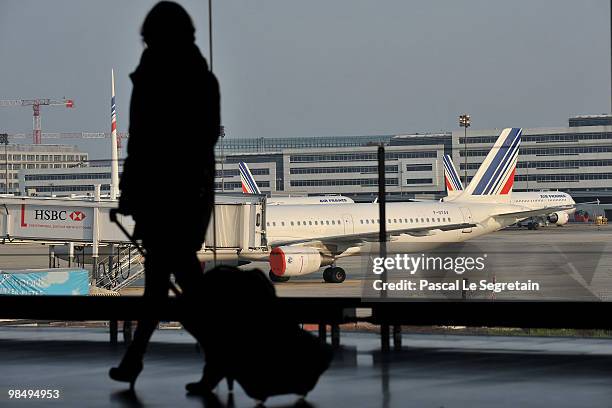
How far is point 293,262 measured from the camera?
24.5m

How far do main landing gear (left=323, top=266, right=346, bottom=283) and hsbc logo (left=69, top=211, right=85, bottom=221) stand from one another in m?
5.40

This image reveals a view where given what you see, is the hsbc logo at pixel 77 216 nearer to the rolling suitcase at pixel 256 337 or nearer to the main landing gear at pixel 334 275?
the main landing gear at pixel 334 275

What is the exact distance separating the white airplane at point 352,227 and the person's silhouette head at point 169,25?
2004 centimetres

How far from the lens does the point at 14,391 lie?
12.8ft

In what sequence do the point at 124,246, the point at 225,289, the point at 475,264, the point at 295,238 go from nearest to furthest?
the point at 225,289 → the point at 475,264 → the point at 124,246 → the point at 295,238

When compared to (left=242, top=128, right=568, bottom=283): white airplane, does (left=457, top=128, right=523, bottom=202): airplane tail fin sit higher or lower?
higher

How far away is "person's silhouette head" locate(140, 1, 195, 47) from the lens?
3506 mm

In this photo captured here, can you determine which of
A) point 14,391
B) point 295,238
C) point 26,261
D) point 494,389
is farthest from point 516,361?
point 295,238

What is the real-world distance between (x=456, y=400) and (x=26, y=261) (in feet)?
71.7

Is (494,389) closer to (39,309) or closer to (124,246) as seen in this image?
(39,309)

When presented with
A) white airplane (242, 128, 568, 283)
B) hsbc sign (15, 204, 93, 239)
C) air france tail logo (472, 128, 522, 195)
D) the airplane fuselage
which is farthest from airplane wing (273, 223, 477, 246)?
air france tail logo (472, 128, 522, 195)

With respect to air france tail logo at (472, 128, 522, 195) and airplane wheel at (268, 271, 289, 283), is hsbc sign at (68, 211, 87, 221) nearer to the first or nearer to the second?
airplane wheel at (268, 271, 289, 283)

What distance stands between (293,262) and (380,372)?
19971mm

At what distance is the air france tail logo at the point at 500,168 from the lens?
3766cm
